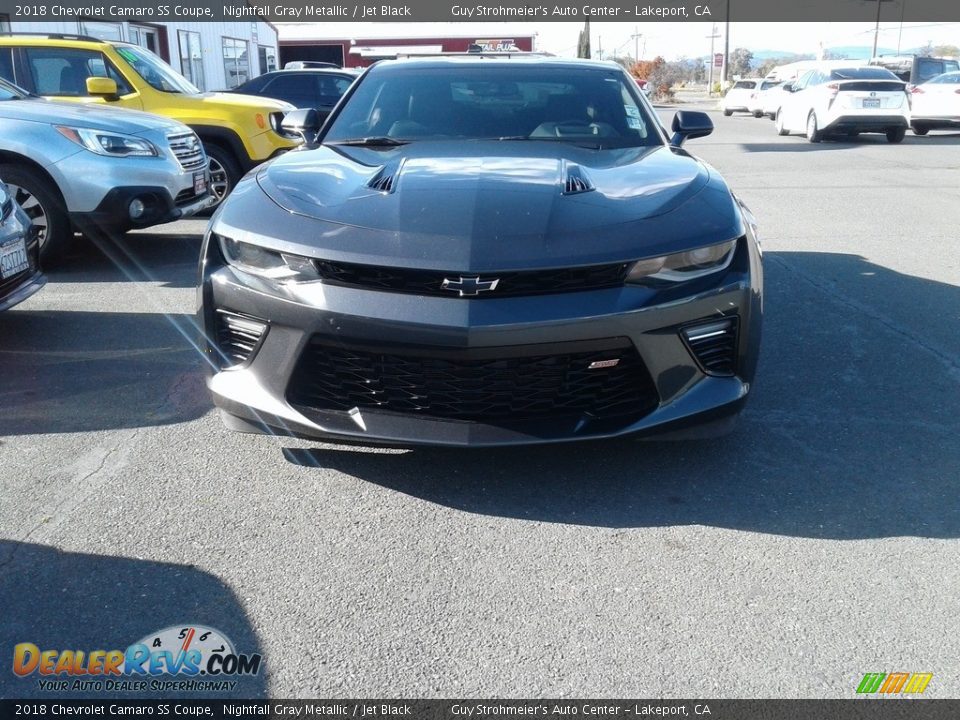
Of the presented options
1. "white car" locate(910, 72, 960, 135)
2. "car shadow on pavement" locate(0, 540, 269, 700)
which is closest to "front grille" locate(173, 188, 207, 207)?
"car shadow on pavement" locate(0, 540, 269, 700)

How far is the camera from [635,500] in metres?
3.13

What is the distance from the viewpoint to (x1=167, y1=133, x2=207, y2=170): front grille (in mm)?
7012

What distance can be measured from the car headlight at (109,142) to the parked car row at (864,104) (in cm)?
1464

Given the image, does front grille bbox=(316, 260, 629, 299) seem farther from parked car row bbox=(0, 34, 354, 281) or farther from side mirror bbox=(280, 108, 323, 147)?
parked car row bbox=(0, 34, 354, 281)

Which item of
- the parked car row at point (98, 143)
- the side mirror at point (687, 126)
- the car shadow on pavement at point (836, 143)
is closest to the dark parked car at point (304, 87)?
the parked car row at point (98, 143)

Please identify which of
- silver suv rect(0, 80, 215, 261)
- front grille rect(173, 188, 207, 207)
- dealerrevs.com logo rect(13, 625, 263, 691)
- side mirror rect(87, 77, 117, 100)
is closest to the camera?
dealerrevs.com logo rect(13, 625, 263, 691)

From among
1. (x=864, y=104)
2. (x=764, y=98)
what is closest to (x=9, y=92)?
(x=864, y=104)

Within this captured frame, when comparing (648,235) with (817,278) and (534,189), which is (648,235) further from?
(817,278)

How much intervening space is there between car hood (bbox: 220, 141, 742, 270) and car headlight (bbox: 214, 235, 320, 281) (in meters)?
0.04

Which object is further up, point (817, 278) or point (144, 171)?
point (144, 171)

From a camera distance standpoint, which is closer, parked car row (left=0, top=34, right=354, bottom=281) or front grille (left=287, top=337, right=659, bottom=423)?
front grille (left=287, top=337, right=659, bottom=423)

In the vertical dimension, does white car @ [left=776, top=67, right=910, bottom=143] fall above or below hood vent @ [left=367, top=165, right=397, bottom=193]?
below

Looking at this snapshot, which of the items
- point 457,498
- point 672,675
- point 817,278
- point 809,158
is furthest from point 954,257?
point 809,158

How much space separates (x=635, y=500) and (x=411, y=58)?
3.18 meters
